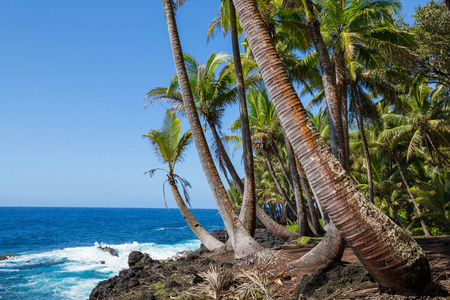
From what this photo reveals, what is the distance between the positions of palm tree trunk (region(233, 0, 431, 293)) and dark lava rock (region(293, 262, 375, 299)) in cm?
73

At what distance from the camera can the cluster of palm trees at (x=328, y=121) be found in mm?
3854

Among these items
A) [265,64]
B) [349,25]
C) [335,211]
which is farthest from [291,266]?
[349,25]

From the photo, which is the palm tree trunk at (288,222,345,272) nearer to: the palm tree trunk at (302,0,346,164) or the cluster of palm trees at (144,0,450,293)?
the cluster of palm trees at (144,0,450,293)

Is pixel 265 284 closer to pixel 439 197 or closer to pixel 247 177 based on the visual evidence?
pixel 247 177

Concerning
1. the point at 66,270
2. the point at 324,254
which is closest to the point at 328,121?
the point at 324,254

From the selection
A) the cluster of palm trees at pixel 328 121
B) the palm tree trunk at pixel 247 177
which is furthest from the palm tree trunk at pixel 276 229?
the palm tree trunk at pixel 247 177

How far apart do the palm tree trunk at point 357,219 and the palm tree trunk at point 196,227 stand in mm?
7878

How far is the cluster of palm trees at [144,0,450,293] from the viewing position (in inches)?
152

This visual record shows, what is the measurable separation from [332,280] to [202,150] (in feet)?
18.7

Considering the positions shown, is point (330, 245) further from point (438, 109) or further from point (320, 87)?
point (438, 109)

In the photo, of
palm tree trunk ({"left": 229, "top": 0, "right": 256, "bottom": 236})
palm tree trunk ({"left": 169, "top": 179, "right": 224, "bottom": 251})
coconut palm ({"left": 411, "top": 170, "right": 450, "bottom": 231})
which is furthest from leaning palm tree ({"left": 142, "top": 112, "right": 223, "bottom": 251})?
coconut palm ({"left": 411, "top": 170, "right": 450, "bottom": 231})

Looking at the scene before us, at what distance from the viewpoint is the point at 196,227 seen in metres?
12.3

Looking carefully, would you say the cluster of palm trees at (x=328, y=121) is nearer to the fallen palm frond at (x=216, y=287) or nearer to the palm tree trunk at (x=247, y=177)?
the palm tree trunk at (x=247, y=177)

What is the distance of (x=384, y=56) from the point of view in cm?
1041
